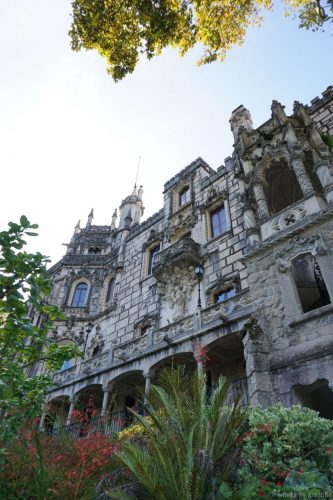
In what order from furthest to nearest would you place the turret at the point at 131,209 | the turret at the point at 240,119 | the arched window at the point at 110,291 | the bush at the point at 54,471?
the turret at the point at 131,209, the arched window at the point at 110,291, the turret at the point at 240,119, the bush at the point at 54,471

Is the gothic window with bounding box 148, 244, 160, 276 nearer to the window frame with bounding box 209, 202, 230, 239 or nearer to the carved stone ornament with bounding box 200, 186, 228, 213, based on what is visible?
the carved stone ornament with bounding box 200, 186, 228, 213

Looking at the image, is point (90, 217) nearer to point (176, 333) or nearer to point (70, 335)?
point (70, 335)

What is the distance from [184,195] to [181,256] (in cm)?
633

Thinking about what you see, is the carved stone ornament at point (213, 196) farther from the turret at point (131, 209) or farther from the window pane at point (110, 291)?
the window pane at point (110, 291)

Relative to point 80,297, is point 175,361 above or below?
below

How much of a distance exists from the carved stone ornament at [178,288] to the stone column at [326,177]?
23.9 feet

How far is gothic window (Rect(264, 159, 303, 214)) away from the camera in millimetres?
13445

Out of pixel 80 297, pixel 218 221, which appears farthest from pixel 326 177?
pixel 80 297

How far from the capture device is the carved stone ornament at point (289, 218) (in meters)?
10.6

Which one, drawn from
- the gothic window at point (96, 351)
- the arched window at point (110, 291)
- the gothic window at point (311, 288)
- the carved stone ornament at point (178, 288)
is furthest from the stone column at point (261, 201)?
the arched window at point (110, 291)

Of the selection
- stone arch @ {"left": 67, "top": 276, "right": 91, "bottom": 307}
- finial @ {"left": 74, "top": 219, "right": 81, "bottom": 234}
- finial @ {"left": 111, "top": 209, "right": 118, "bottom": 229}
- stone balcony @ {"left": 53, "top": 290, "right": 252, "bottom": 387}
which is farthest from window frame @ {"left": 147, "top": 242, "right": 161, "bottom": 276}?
finial @ {"left": 74, "top": 219, "right": 81, "bottom": 234}

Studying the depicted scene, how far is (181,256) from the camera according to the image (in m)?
16.2

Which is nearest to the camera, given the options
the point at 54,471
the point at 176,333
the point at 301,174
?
the point at 54,471

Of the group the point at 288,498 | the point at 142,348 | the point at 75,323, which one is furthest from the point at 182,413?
the point at 75,323
